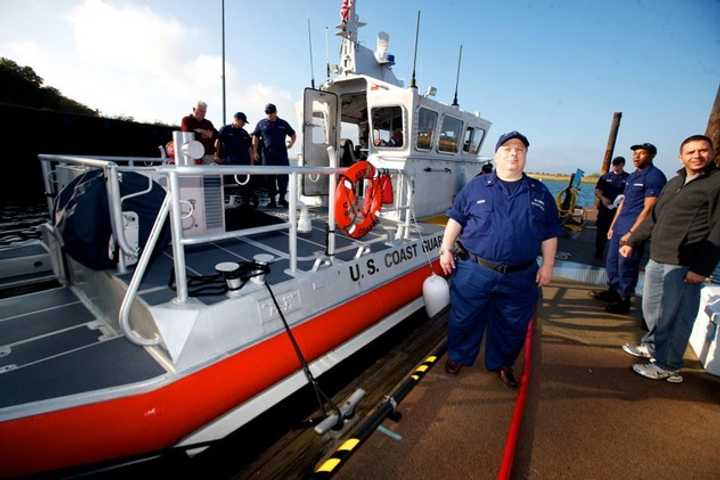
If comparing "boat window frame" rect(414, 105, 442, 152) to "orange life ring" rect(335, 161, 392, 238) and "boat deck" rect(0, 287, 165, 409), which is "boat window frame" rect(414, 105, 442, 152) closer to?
"orange life ring" rect(335, 161, 392, 238)

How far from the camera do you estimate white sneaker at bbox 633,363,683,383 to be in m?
2.81

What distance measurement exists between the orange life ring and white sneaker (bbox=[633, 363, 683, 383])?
284 cm

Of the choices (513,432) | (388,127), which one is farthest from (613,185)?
(513,432)

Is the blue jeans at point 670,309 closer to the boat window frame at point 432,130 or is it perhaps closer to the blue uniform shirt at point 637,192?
the blue uniform shirt at point 637,192

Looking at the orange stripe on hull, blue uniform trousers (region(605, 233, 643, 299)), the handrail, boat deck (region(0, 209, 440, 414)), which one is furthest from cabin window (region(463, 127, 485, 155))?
the handrail

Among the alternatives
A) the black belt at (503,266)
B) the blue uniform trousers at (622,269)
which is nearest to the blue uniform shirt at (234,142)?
the black belt at (503,266)

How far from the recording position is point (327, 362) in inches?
113

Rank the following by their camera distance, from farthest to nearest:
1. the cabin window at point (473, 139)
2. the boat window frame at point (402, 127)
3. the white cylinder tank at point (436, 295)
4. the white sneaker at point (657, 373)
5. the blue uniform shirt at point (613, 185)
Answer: the blue uniform shirt at point (613, 185) < the cabin window at point (473, 139) < the boat window frame at point (402, 127) < the white cylinder tank at point (436, 295) < the white sneaker at point (657, 373)

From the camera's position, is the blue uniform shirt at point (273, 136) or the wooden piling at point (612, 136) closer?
the blue uniform shirt at point (273, 136)

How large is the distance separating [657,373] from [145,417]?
4014mm

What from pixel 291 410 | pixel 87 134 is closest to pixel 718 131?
pixel 291 410

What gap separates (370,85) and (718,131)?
545 centimetres

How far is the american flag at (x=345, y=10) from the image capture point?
228 inches

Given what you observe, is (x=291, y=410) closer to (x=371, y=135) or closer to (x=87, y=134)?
(x=371, y=135)
